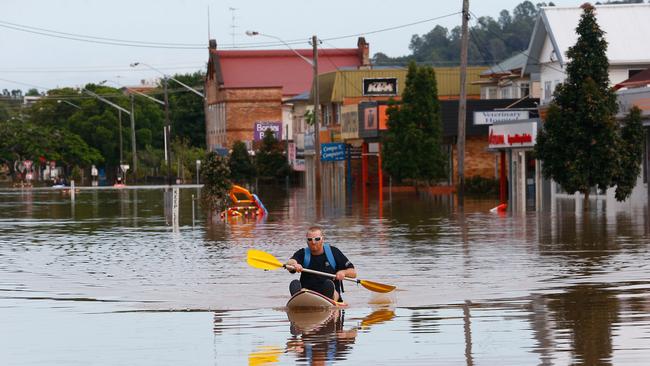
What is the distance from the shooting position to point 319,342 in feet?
48.8

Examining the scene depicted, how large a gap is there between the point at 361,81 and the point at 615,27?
30566 millimetres

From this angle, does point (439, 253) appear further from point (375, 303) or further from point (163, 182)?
point (163, 182)

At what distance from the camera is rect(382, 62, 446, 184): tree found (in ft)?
223

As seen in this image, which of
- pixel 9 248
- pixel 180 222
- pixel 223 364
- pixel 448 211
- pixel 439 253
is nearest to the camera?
pixel 223 364

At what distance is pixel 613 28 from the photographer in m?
60.8

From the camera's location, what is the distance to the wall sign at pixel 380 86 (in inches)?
3327

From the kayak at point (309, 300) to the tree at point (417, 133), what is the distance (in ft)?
164

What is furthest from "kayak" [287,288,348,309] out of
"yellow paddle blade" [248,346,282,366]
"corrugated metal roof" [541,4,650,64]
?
"corrugated metal roof" [541,4,650,64]

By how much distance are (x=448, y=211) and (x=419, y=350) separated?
111 feet

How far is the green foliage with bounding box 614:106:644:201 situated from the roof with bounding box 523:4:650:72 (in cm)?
1608

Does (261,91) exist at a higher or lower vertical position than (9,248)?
higher

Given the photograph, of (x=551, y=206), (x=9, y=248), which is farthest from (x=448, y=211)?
(x=9, y=248)

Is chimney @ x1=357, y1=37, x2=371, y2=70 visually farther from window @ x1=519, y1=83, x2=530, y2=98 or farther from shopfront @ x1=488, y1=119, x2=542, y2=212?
shopfront @ x1=488, y1=119, x2=542, y2=212

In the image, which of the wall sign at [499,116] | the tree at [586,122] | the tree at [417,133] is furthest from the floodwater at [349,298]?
the tree at [417,133]
